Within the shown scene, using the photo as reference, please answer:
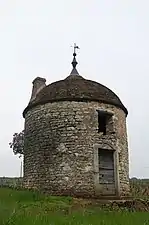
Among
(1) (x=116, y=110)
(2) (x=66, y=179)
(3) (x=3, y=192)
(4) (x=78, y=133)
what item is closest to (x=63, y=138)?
(4) (x=78, y=133)

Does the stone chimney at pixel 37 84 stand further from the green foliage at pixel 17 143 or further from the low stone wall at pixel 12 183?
the green foliage at pixel 17 143

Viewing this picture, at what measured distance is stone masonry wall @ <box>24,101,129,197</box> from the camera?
16906 millimetres

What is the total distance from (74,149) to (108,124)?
2.28 m

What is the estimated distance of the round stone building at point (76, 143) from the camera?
1698 centimetres

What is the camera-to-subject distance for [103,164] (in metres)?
18.0

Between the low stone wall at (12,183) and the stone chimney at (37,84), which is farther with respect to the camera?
the stone chimney at (37,84)

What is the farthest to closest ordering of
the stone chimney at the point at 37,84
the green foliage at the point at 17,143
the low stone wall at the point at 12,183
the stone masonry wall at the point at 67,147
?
the green foliage at the point at 17,143, the stone chimney at the point at 37,84, the low stone wall at the point at 12,183, the stone masonry wall at the point at 67,147

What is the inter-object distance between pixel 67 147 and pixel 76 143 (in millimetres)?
442

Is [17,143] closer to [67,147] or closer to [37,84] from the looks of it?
[37,84]

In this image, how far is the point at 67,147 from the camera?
17234 millimetres

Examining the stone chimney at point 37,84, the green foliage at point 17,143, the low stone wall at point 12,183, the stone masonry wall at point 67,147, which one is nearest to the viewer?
the stone masonry wall at point 67,147

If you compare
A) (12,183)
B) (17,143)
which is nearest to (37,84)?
(12,183)

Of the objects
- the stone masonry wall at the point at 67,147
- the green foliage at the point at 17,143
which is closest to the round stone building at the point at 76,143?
the stone masonry wall at the point at 67,147

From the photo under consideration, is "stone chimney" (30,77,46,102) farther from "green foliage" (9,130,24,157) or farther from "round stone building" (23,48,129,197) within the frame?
"green foliage" (9,130,24,157)
